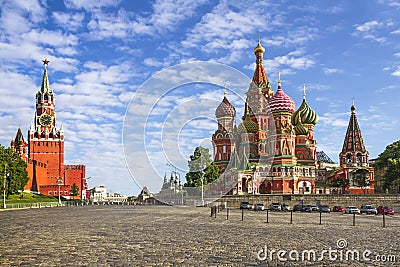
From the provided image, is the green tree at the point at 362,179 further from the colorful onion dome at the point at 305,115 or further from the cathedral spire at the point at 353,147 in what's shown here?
the colorful onion dome at the point at 305,115

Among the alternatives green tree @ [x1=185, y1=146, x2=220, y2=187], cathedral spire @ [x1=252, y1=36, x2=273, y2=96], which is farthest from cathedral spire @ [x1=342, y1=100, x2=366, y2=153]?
green tree @ [x1=185, y1=146, x2=220, y2=187]

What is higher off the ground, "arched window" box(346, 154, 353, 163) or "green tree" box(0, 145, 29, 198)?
"arched window" box(346, 154, 353, 163)

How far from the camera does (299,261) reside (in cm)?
1133

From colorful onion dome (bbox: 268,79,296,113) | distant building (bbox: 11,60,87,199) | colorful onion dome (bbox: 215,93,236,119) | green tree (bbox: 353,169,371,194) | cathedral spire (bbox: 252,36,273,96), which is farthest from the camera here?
distant building (bbox: 11,60,87,199)

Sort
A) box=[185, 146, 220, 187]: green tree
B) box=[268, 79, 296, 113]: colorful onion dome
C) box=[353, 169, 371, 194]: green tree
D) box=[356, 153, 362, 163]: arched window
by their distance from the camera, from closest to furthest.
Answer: box=[185, 146, 220, 187]: green tree, box=[353, 169, 371, 194]: green tree, box=[356, 153, 362, 163]: arched window, box=[268, 79, 296, 113]: colorful onion dome

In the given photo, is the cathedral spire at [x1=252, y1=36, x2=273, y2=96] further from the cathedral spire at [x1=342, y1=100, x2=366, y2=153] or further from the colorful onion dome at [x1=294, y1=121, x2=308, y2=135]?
the cathedral spire at [x1=342, y1=100, x2=366, y2=153]

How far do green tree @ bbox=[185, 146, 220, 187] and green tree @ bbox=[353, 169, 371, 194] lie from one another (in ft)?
90.9

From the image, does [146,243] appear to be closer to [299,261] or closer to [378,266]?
[299,261]

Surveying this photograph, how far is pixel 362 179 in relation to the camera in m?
84.1

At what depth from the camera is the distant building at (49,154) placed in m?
130

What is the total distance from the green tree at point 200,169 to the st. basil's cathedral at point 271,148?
2.52 m

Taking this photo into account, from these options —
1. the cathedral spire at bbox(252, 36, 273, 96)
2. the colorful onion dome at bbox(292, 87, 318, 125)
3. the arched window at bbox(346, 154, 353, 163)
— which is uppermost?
the cathedral spire at bbox(252, 36, 273, 96)

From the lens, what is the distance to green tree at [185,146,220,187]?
74.3m

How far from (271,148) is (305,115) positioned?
1802 centimetres
